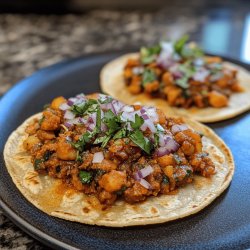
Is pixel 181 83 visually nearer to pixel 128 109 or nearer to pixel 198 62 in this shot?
pixel 198 62

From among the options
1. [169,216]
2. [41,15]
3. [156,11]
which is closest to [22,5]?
[41,15]

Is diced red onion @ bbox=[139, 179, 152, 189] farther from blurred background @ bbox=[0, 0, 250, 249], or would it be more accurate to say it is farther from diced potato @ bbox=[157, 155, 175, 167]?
blurred background @ bbox=[0, 0, 250, 249]

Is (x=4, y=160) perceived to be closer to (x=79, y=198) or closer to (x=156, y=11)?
(x=79, y=198)

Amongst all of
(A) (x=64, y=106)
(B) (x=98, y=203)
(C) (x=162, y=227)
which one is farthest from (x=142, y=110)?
(C) (x=162, y=227)

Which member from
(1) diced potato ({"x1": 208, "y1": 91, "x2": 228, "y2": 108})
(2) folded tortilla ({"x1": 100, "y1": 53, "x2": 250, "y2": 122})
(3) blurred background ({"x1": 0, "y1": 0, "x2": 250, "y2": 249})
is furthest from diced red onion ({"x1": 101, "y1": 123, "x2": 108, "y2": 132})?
(3) blurred background ({"x1": 0, "y1": 0, "x2": 250, "y2": 249})

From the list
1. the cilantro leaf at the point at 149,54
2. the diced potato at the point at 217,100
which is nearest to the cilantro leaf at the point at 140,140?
the diced potato at the point at 217,100
